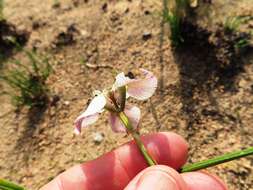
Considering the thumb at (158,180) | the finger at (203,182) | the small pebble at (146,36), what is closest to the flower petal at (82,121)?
the thumb at (158,180)

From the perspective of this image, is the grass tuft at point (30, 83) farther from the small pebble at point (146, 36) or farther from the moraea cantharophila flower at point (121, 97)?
the moraea cantharophila flower at point (121, 97)

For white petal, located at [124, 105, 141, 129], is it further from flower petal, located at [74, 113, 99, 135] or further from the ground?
the ground

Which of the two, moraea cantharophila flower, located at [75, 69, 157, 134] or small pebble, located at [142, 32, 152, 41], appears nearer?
moraea cantharophila flower, located at [75, 69, 157, 134]

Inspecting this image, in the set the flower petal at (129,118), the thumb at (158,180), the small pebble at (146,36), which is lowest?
the thumb at (158,180)

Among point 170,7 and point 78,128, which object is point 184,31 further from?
point 78,128

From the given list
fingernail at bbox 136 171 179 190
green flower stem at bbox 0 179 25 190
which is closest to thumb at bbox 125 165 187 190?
fingernail at bbox 136 171 179 190

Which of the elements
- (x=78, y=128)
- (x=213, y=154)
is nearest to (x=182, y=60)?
(x=213, y=154)

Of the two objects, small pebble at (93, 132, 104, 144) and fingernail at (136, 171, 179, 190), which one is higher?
fingernail at (136, 171, 179, 190)
